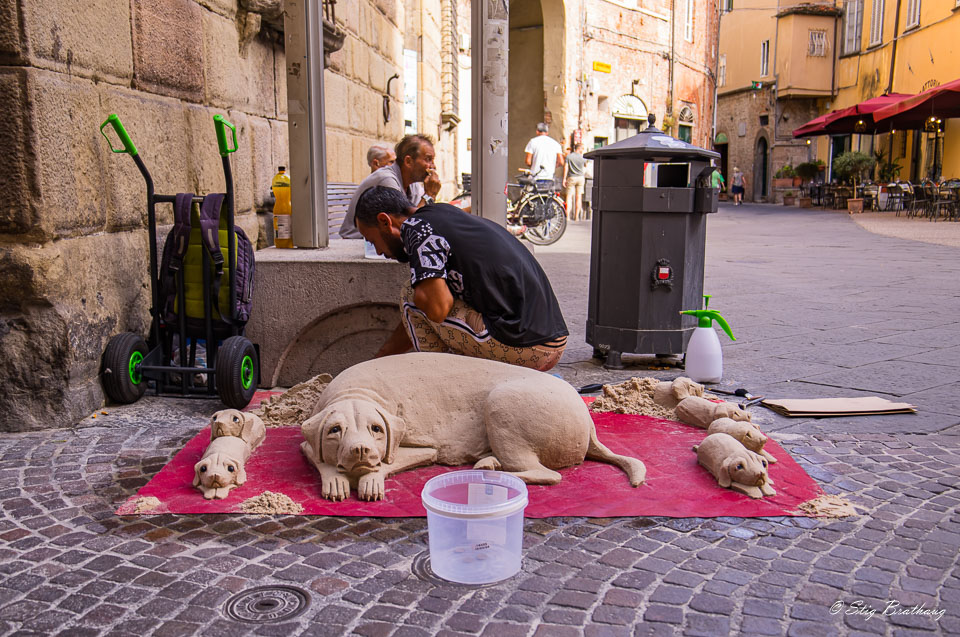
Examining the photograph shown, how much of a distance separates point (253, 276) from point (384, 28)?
22.6ft

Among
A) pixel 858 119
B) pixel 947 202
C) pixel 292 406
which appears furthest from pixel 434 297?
pixel 858 119

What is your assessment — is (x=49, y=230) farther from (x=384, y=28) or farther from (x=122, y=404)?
(x=384, y=28)

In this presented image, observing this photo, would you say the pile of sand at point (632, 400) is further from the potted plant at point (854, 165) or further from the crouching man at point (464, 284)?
the potted plant at point (854, 165)

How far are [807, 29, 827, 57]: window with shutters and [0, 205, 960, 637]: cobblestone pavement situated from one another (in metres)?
31.9

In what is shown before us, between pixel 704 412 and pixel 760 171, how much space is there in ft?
112

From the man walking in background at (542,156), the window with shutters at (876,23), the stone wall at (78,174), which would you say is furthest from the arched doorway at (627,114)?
the stone wall at (78,174)

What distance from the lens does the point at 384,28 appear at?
10367 mm

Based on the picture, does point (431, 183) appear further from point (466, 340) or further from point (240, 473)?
point (240, 473)

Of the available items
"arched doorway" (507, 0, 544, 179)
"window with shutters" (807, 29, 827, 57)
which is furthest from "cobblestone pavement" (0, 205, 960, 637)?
"window with shutters" (807, 29, 827, 57)

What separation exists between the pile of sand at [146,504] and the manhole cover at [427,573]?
38.8 inches

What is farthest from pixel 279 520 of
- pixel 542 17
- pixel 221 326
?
pixel 542 17

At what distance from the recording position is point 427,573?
2.43m

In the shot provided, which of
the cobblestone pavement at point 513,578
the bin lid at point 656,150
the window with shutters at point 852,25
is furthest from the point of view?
the window with shutters at point 852,25

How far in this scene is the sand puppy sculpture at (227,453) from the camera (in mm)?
2965
